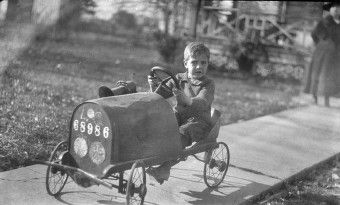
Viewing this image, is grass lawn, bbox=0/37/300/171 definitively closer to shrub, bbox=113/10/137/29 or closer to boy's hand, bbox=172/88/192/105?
boy's hand, bbox=172/88/192/105

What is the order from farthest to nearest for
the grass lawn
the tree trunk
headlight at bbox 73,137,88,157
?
the tree trunk < the grass lawn < headlight at bbox 73,137,88,157

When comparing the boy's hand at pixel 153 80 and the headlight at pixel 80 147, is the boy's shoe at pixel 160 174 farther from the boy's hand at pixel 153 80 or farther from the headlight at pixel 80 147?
the boy's hand at pixel 153 80

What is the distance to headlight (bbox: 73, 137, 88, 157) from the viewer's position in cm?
352

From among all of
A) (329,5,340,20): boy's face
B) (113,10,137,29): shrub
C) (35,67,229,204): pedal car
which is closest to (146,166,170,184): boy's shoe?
(35,67,229,204): pedal car

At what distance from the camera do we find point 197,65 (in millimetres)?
4188

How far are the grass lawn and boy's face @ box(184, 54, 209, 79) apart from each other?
2.12 feet

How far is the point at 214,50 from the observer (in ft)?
52.6

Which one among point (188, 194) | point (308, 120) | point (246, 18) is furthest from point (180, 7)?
point (188, 194)

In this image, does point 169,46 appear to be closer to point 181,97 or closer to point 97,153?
point 181,97

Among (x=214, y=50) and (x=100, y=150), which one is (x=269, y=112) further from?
(x=214, y=50)

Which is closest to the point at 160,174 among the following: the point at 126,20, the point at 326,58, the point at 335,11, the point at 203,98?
the point at 203,98

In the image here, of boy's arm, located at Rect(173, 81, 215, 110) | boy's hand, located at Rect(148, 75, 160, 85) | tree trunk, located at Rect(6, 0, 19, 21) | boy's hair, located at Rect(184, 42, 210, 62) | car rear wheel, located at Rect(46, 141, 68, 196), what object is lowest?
car rear wheel, located at Rect(46, 141, 68, 196)

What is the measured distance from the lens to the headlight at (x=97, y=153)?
3412mm

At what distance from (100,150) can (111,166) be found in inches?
8.0
